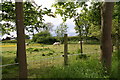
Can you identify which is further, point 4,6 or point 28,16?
point 28,16

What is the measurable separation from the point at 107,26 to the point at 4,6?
334cm

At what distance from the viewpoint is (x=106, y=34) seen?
182 inches

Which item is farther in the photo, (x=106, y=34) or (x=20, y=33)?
(x=106, y=34)

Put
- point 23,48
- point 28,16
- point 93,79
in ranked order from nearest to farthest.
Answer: point 23,48 → point 93,79 → point 28,16

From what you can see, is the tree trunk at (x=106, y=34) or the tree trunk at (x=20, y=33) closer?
the tree trunk at (x=20, y=33)

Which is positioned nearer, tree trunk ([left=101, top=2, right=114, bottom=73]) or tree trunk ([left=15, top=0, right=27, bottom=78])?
tree trunk ([left=15, top=0, right=27, bottom=78])

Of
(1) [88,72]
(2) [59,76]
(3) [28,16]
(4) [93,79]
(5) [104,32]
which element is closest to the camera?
(2) [59,76]

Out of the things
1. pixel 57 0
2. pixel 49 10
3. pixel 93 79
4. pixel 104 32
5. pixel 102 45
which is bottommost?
pixel 93 79

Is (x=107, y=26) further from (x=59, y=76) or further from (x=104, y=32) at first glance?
(x=59, y=76)

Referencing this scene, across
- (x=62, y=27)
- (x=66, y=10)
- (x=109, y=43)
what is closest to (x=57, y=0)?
(x=66, y=10)

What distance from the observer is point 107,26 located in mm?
4598

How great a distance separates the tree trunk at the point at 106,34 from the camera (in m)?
4.54

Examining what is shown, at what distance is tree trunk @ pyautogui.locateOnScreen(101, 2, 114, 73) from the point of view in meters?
4.54

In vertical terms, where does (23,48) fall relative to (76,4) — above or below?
below
